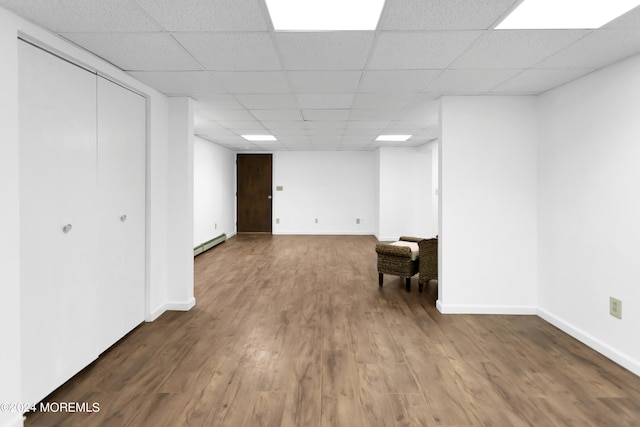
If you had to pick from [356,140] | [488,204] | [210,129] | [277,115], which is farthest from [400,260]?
[210,129]

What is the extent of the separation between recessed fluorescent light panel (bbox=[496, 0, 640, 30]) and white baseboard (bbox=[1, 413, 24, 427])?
3300 millimetres

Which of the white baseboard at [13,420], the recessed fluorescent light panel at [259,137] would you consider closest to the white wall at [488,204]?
the white baseboard at [13,420]

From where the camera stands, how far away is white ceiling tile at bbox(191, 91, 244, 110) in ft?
11.5

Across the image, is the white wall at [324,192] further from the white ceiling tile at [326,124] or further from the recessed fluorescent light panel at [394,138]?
the white ceiling tile at [326,124]

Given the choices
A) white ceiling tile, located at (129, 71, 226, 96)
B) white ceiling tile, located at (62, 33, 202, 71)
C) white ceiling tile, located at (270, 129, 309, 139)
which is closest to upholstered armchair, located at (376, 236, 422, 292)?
white ceiling tile, located at (270, 129, 309, 139)

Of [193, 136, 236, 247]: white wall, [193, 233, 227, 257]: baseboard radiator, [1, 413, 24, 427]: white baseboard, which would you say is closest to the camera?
[1, 413, 24, 427]: white baseboard

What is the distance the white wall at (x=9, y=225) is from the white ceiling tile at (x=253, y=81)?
4.25ft

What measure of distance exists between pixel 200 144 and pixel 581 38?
19.3ft

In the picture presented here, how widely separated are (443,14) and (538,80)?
1.62 meters

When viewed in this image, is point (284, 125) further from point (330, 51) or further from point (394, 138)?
point (330, 51)

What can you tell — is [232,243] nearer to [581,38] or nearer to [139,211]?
[139,211]

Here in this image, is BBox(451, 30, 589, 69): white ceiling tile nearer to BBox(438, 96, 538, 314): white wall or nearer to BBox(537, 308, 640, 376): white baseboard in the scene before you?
BBox(438, 96, 538, 314): white wall

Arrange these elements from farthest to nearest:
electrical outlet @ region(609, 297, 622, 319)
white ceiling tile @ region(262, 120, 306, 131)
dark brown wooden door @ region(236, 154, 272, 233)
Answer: dark brown wooden door @ region(236, 154, 272, 233) → white ceiling tile @ region(262, 120, 306, 131) → electrical outlet @ region(609, 297, 622, 319)

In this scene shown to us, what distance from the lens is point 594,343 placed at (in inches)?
106
